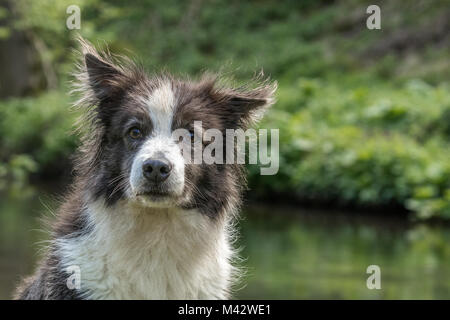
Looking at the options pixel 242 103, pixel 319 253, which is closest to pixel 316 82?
pixel 319 253

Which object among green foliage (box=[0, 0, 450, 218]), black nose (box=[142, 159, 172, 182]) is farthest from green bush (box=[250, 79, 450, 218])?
black nose (box=[142, 159, 172, 182])

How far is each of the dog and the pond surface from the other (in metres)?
3.09

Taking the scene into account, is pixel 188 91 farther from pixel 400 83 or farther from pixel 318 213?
pixel 400 83

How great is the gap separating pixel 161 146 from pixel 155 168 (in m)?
0.18

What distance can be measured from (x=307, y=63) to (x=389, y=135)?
9607 millimetres

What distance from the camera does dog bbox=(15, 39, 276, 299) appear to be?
554 cm

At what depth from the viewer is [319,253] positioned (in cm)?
1346

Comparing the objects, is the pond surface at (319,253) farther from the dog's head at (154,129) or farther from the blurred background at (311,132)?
the dog's head at (154,129)

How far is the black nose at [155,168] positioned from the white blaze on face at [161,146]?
29 millimetres

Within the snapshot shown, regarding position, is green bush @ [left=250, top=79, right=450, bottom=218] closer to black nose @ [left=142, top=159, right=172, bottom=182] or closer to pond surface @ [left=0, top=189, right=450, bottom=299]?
pond surface @ [left=0, top=189, right=450, bottom=299]

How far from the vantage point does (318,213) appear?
17.5 meters

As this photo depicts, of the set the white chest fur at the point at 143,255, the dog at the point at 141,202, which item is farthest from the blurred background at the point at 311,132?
the white chest fur at the point at 143,255

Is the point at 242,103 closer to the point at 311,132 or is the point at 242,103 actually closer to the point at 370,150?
the point at 370,150

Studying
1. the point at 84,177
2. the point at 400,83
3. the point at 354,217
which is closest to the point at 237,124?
the point at 84,177
